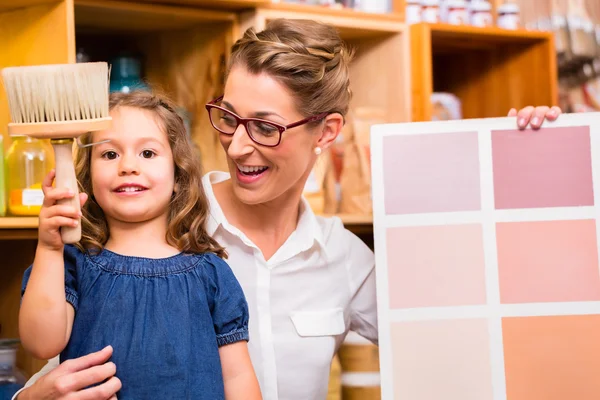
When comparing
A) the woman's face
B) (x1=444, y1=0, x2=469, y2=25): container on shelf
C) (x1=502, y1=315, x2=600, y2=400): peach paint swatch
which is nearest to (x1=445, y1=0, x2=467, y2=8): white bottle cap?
(x1=444, y1=0, x2=469, y2=25): container on shelf

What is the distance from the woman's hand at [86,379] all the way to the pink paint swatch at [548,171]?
77 cm

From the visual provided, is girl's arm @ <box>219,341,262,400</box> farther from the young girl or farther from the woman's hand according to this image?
the woman's hand

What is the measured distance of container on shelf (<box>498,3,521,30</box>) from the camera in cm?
242

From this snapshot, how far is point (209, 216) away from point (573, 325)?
2.31ft

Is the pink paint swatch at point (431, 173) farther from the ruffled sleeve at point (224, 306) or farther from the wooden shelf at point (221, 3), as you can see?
the wooden shelf at point (221, 3)

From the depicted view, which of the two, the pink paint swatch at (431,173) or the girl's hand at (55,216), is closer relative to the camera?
the girl's hand at (55,216)

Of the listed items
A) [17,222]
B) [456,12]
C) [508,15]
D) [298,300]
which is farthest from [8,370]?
[508,15]

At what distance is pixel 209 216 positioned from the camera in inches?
60.9

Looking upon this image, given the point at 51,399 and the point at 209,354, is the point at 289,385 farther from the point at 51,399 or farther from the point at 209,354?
the point at 51,399

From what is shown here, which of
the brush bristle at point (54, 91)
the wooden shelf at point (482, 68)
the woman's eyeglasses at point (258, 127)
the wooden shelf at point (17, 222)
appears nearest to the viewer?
the brush bristle at point (54, 91)

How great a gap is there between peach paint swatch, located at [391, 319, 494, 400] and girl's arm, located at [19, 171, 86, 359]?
2.06 ft

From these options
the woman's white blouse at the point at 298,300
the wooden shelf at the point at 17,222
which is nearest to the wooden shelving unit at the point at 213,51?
the wooden shelf at the point at 17,222

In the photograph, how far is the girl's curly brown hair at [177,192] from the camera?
1.30 meters

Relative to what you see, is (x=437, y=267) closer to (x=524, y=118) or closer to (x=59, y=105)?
(x=524, y=118)
